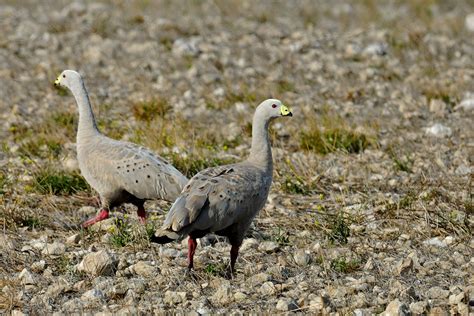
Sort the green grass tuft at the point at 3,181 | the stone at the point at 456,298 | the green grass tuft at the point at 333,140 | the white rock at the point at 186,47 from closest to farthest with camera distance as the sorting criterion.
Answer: the stone at the point at 456,298, the green grass tuft at the point at 3,181, the green grass tuft at the point at 333,140, the white rock at the point at 186,47

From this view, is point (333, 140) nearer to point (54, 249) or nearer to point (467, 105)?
point (467, 105)

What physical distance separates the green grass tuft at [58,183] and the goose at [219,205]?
2.47m

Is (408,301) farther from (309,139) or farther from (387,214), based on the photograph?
(309,139)

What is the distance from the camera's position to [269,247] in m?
7.62

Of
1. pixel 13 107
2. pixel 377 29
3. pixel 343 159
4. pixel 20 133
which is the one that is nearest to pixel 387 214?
pixel 343 159

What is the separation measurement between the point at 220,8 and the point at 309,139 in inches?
298

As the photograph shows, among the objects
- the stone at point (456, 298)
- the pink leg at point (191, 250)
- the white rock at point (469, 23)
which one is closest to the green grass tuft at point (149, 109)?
the pink leg at point (191, 250)

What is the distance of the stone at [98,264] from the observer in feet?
22.8

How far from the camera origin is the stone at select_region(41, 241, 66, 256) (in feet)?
24.6

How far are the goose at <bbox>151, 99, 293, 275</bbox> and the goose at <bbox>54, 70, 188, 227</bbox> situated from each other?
960 mm

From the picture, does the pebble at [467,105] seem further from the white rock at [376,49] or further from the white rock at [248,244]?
the white rock at [248,244]

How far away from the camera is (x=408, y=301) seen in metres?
6.44

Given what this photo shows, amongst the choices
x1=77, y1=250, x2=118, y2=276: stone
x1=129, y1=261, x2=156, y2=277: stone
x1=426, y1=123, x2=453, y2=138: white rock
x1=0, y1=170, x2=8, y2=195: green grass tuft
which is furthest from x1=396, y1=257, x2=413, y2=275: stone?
x1=426, y1=123, x2=453, y2=138: white rock

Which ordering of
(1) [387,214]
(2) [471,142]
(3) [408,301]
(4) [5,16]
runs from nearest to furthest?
1. (3) [408,301]
2. (1) [387,214]
3. (2) [471,142]
4. (4) [5,16]
